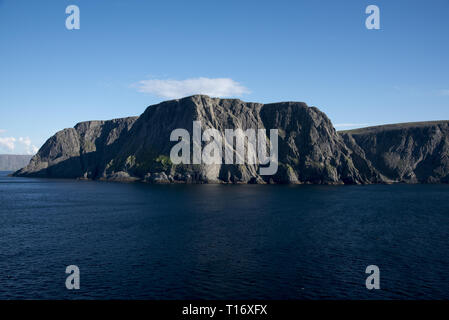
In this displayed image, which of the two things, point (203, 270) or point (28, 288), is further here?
point (203, 270)

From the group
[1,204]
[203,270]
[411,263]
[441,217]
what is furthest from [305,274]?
[1,204]

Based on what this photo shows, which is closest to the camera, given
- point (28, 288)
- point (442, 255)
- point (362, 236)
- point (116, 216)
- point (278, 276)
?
point (28, 288)

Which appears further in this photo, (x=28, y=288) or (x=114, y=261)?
(x=114, y=261)

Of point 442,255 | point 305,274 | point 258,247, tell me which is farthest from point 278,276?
point 442,255

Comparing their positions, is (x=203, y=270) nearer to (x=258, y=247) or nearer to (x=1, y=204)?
(x=258, y=247)

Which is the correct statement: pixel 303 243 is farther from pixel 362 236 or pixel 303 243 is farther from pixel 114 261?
pixel 114 261
